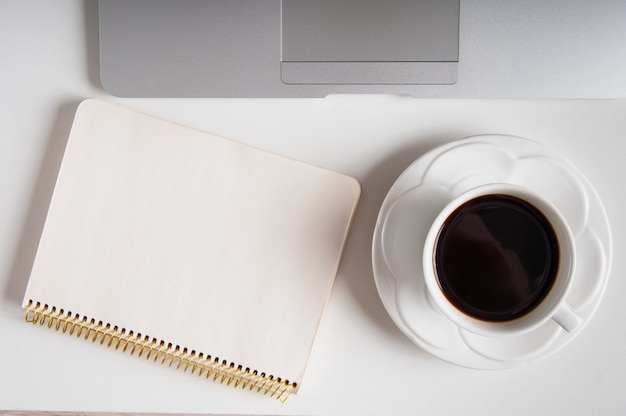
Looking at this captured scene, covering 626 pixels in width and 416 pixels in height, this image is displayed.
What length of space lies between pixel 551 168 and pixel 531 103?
0.07 m

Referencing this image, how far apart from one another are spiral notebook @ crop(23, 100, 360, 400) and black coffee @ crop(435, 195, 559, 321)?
0.11 meters

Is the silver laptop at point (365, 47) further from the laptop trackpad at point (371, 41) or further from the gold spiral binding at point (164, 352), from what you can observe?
the gold spiral binding at point (164, 352)

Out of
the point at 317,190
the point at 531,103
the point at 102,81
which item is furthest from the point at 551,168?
the point at 102,81

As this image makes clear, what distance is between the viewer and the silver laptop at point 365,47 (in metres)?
0.58

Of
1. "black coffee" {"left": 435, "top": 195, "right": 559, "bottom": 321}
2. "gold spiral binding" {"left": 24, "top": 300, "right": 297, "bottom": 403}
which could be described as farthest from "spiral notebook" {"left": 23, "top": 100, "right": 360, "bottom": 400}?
"black coffee" {"left": 435, "top": 195, "right": 559, "bottom": 321}

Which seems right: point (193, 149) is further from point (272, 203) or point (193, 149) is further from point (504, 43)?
point (504, 43)

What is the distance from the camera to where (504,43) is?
588 millimetres

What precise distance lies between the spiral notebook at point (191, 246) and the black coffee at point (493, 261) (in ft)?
0.36

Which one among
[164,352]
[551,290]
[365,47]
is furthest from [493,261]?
[164,352]

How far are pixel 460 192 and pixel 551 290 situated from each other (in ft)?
0.38

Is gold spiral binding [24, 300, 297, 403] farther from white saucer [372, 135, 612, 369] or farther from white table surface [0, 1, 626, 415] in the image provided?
white saucer [372, 135, 612, 369]

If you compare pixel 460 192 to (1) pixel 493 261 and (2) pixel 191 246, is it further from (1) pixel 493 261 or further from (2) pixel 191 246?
(2) pixel 191 246

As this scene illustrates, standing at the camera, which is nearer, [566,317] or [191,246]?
[566,317]

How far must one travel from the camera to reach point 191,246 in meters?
0.63
